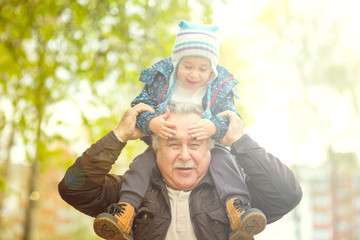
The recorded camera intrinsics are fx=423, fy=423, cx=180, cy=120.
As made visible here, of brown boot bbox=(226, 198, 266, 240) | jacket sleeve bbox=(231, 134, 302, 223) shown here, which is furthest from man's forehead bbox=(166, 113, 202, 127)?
brown boot bbox=(226, 198, 266, 240)

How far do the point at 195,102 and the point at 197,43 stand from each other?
0.30 meters

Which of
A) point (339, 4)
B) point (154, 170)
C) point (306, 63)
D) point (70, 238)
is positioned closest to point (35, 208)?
point (154, 170)

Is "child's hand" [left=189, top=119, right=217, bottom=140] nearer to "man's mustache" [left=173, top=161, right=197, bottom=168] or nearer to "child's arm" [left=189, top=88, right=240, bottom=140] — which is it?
"child's arm" [left=189, top=88, right=240, bottom=140]

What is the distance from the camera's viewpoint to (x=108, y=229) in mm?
1876

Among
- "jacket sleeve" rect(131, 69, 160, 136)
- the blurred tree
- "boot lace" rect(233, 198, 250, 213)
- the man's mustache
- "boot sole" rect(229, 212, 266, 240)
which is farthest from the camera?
the blurred tree

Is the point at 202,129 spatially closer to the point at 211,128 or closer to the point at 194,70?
the point at 211,128

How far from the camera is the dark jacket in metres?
1.99

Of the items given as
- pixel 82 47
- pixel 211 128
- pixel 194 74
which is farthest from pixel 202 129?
pixel 82 47

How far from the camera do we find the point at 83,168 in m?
2.00

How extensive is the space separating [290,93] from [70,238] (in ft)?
48.8

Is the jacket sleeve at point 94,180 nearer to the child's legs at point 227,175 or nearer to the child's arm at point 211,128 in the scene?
the child's arm at point 211,128

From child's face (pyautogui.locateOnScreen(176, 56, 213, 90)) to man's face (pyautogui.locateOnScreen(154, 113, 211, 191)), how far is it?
6.8 inches

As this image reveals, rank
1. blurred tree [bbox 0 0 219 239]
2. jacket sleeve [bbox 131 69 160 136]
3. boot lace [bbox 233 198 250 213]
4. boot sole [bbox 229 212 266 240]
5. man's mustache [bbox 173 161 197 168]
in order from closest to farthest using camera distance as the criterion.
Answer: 1. boot sole [bbox 229 212 266 240]
2. boot lace [bbox 233 198 250 213]
3. man's mustache [bbox 173 161 197 168]
4. jacket sleeve [bbox 131 69 160 136]
5. blurred tree [bbox 0 0 219 239]

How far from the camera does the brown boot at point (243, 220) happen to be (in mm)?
1829
